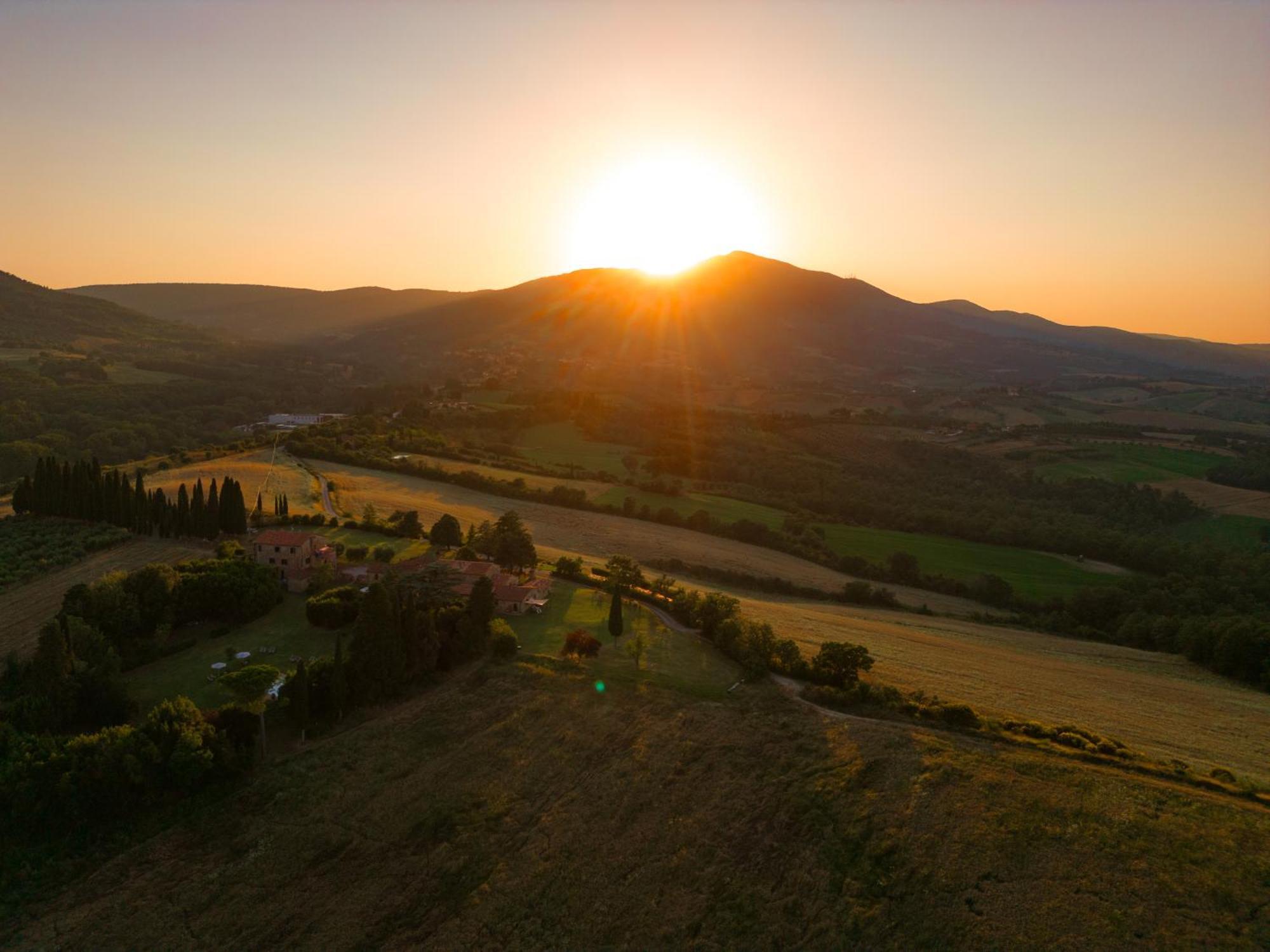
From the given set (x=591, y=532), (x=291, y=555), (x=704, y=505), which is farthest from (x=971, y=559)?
(x=291, y=555)

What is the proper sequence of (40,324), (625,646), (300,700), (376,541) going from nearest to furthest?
1. (300,700)
2. (625,646)
3. (376,541)
4. (40,324)

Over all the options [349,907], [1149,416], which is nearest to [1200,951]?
[349,907]

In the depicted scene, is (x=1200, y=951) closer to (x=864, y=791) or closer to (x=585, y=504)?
(x=864, y=791)

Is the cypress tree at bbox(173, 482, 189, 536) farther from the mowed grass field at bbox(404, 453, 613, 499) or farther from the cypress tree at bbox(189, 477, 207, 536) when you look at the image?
the mowed grass field at bbox(404, 453, 613, 499)

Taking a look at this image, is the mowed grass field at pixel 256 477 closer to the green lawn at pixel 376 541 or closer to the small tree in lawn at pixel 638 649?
the green lawn at pixel 376 541

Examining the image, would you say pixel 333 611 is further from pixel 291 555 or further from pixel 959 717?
pixel 959 717

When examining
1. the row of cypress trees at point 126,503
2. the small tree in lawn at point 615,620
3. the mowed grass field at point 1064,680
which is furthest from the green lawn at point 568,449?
the small tree in lawn at point 615,620

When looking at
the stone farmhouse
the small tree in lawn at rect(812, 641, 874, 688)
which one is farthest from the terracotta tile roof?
the small tree in lawn at rect(812, 641, 874, 688)
